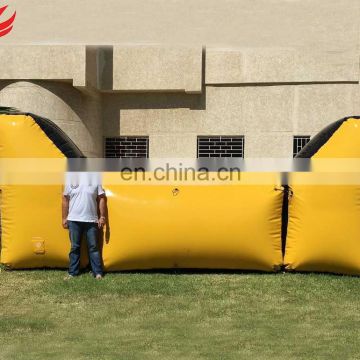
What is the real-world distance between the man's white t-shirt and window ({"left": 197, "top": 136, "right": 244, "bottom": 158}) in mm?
6463

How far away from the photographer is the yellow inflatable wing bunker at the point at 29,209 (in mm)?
7168

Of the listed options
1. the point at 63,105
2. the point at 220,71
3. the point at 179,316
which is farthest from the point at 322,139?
the point at 63,105

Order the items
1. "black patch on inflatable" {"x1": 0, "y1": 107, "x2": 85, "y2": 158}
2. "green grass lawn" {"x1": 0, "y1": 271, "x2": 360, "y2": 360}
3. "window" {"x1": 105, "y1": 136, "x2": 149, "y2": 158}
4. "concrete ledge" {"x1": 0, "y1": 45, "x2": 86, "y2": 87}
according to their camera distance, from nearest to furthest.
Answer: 1. "green grass lawn" {"x1": 0, "y1": 271, "x2": 360, "y2": 360}
2. "black patch on inflatable" {"x1": 0, "y1": 107, "x2": 85, "y2": 158}
3. "concrete ledge" {"x1": 0, "y1": 45, "x2": 86, "y2": 87}
4. "window" {"x1": 105, "y1": 136, "x2": 149, "y2": 158}

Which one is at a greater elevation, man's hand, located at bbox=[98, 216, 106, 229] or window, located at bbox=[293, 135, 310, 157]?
window, located at bbox=[293, 135, 310, 157]

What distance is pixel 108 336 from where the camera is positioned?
196 inches

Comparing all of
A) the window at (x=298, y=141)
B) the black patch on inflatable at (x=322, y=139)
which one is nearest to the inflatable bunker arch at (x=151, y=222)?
the black patch on inflatable at (x=322, y=139)

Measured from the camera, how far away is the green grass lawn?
4570 millimetres

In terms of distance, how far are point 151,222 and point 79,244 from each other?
916 mm

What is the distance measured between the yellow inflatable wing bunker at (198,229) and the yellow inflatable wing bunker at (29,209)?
69cm

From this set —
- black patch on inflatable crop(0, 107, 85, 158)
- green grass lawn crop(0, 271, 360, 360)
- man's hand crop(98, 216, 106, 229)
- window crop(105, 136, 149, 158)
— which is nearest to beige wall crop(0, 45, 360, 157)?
window crop(105, 136, 149, 158)

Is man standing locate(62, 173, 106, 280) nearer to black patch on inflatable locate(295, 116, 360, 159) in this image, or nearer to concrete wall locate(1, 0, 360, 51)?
black patch on inflatable locate(295, 116, 360, 159)

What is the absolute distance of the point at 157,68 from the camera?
12.6m

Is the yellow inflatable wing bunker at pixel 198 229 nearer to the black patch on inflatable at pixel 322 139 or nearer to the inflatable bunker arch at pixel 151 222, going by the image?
the inflatable bunker arch at pixel 151 222

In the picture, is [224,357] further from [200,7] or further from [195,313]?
[200,7]
